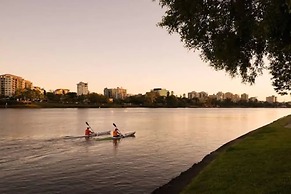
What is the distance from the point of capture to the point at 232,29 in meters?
15.6

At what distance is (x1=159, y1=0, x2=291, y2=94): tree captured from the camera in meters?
13.2

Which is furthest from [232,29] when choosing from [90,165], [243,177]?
[90,165]

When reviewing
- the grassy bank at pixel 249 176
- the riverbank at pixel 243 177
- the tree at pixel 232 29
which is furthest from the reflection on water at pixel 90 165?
the tree at pixel 232 29

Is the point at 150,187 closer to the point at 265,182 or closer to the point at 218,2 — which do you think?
the point at 265,182

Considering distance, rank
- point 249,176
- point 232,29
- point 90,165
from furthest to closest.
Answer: point 90,165
point 249,176
point 232,29

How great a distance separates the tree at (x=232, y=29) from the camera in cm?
1317

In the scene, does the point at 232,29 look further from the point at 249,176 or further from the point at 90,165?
the point at 90,165

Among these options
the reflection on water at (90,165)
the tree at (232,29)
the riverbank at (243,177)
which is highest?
the tree at (232,29)

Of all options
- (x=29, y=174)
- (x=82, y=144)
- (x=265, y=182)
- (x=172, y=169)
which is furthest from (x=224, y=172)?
(x=82, y=144)

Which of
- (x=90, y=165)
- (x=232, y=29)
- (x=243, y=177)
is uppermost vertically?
(x=232, y=29)

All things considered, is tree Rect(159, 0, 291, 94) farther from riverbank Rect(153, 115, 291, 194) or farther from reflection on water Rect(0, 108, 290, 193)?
reflection on water Rect(0, 108, 290, 193)

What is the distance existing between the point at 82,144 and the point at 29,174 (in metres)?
21.0

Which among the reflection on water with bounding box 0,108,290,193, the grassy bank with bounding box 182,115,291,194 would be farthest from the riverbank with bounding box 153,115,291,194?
the reflection on water with bounding box 0,108,290,193

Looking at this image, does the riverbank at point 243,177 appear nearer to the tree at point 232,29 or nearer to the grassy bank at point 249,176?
the grassy bank at point 249,176
